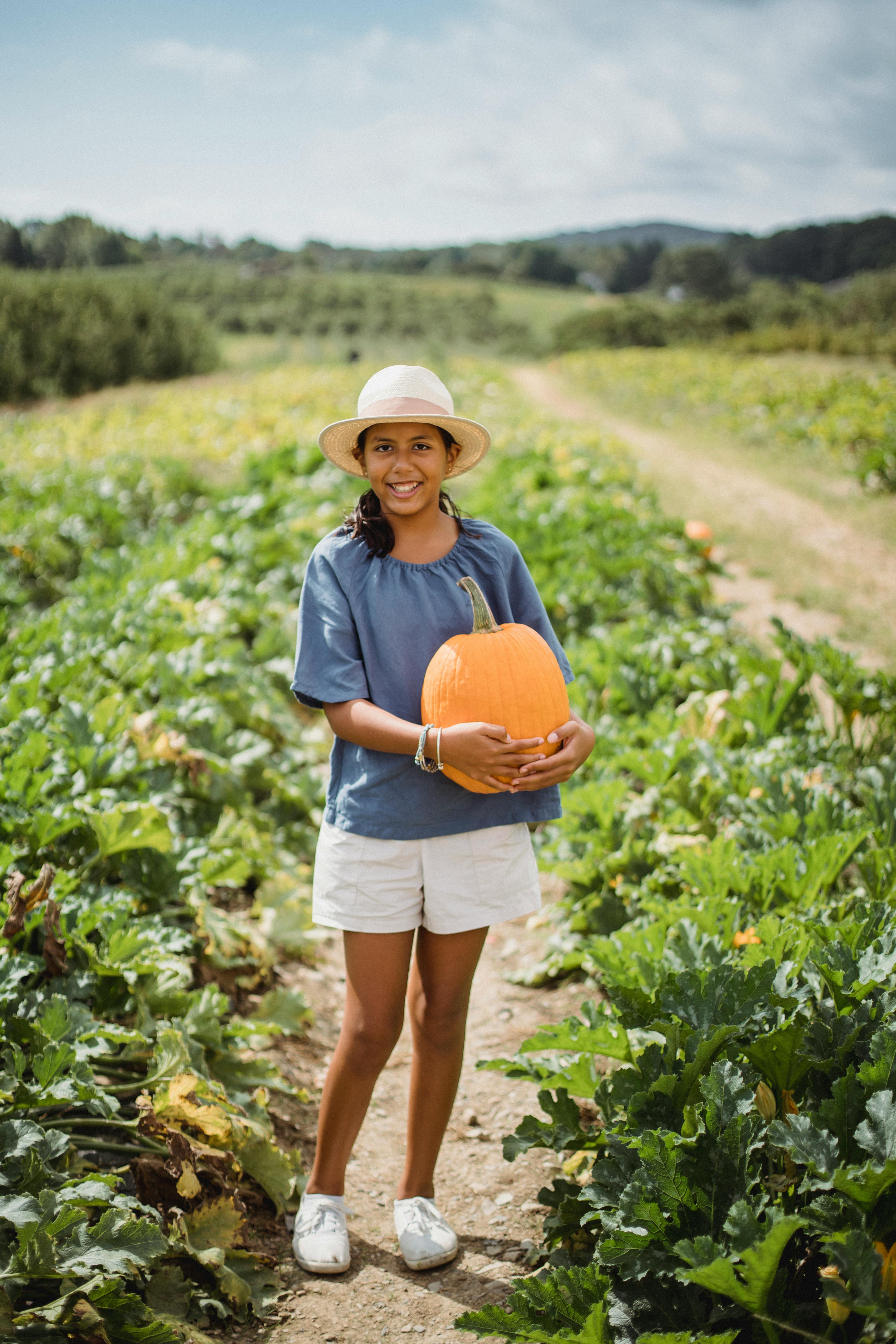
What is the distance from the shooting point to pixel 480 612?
2111mm

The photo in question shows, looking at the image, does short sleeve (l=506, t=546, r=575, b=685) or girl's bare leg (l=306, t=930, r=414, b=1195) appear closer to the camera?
girl's bare leg (l=306, t=930, r=414, b=1195)

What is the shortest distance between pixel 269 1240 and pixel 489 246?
13658 centimetres

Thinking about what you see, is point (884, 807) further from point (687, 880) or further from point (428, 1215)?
point (428, 1215)

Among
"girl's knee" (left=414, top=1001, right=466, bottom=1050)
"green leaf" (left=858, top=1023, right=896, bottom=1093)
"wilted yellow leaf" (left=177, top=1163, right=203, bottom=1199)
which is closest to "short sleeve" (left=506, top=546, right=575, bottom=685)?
"girl's knee" (left=414, top=1001, right=466, bottom=1050)

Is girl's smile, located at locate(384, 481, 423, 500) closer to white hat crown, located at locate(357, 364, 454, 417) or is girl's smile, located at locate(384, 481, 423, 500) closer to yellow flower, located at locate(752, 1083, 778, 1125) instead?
white hat crown, located at locate(357, 364, 454, 417)

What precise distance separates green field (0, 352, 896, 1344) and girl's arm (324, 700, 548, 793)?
20.5 inches

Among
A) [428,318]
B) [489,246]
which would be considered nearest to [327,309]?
[428,318]

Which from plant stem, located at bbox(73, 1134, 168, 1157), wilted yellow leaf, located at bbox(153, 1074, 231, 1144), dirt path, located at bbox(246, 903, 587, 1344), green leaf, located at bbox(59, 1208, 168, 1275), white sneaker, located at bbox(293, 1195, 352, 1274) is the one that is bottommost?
dirt path, located at bbox(246, 903, 587, 1344)

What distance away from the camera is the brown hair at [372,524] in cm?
223

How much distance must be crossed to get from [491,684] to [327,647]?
37cm

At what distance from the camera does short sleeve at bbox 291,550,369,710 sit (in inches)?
83.0

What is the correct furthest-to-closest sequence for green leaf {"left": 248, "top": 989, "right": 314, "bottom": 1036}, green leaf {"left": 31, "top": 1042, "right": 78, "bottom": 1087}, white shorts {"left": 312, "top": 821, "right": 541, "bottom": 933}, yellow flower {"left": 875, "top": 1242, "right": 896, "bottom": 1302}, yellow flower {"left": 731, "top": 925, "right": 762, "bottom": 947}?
1. green leaf {"left": 248, "top": 989, "right": 314, "bottom": 1036}
2. yellow flower {"left": 731, "top": 925, "right": 762, "bottom": 947}
3. white shorts {"left": 312, "top": 821, "right": 541, "bottom": 933}
4. green leaf {"left": 31, "top": 1042, "right": 78, "bottom": 1087}
5. yellow flower {"left": 875, "top": 1242, "right": 896, "bottom": 1302}

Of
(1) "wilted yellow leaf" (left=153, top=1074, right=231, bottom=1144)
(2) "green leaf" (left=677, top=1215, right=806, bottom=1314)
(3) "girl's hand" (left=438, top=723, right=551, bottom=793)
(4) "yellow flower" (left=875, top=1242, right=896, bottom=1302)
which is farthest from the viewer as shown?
(1) "wilted yellow leaf" (left=153, top=1074, right=231, bottom=1144)

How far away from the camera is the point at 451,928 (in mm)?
2172
